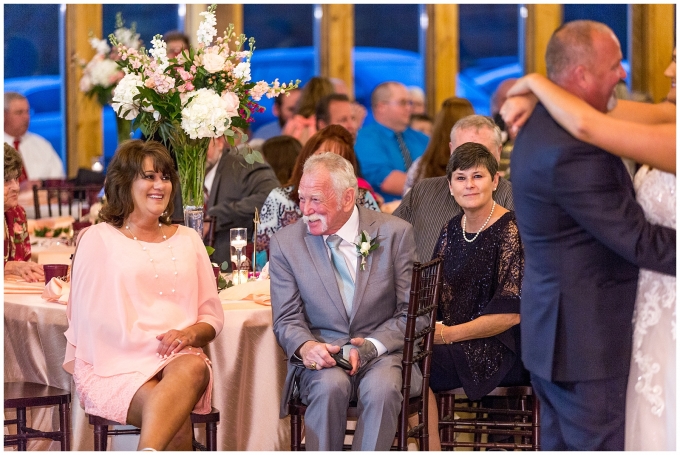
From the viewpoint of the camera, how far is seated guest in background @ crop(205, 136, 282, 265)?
5.53m

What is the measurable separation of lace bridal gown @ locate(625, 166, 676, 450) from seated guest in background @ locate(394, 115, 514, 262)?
5.62ft

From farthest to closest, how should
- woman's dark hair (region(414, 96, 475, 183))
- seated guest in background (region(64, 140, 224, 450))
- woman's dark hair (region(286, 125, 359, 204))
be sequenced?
woman's dark hair (region(414, 96, 475, 183)), woman's dark hair (region(286, 125, 359, 204)), seated guest in background (region(64, 140, 224, 450))

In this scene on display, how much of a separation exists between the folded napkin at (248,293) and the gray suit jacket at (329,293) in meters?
0.36

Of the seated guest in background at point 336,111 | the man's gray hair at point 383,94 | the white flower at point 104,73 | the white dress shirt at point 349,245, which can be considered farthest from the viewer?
the man's gray hair at point 383,94

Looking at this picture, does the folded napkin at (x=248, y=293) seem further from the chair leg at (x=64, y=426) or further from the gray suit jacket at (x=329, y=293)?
the chair leg at (x=64, y=426)

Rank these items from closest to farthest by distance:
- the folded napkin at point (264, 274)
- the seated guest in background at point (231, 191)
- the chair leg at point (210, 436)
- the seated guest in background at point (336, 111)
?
1. the chair leg at point (210, 436)
2. the folded napkin at point (264, 274)
3. the seated guest in background at point (231, 191)
4. the seated guest in background at point (336, 111)

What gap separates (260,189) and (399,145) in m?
2.04

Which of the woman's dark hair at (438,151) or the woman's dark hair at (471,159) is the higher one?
the woman's dark hair at (438,151)

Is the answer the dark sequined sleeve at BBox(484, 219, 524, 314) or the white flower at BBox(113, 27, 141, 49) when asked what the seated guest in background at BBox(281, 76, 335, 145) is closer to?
the white flower at BBox(113, 27, 141, 49)

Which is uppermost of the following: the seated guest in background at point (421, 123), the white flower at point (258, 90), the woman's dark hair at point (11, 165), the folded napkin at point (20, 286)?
the seated guest in background at point (421, 123)

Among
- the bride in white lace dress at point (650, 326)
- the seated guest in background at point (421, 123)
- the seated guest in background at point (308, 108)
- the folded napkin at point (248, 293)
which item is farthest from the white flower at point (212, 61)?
the seated guest in background at point (421, 123)

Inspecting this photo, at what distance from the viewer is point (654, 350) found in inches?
101

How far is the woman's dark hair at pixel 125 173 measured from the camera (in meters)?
3.54

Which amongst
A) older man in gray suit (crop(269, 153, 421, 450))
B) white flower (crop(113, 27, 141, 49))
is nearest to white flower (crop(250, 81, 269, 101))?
older man in gray suit (crop(269, 153, 421, 450))
